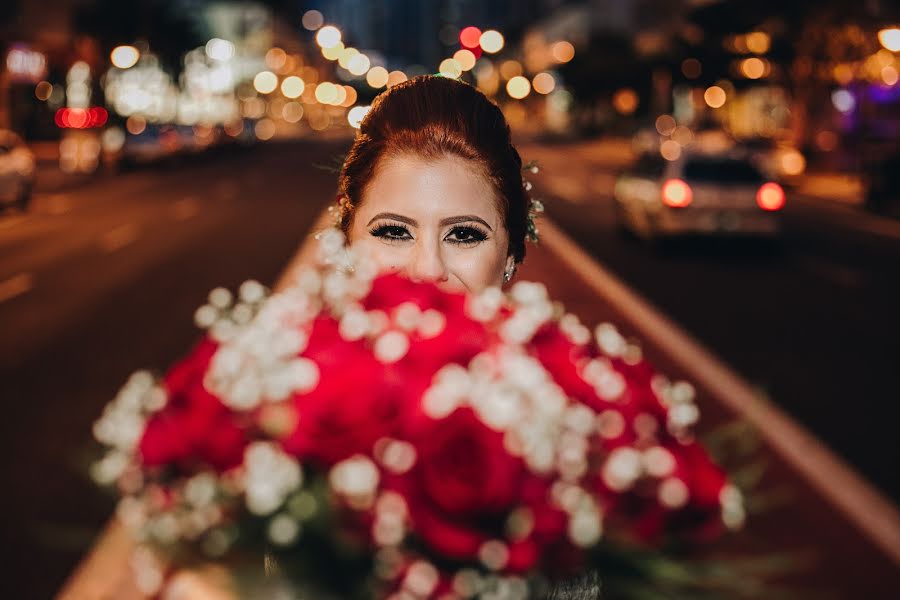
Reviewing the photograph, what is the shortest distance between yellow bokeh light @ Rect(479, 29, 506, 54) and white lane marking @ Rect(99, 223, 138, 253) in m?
7.27

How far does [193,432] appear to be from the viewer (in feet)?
5.22

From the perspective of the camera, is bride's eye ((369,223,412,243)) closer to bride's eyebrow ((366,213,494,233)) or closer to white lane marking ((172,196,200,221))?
bride's eyebrow ((366,213,494,233))

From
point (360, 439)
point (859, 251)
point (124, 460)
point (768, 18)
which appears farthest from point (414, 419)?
point (768, 18)

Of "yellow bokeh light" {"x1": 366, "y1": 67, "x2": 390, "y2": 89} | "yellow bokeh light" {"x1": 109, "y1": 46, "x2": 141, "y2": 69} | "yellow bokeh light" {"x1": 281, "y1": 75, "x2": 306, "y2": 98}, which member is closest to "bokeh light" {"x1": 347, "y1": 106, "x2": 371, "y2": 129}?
"yellow bokeh light" {"x1": 366, "y1": 67, "x2": 390, "y2": 89}

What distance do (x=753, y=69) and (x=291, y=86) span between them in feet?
336

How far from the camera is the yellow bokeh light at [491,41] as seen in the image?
Answer: 20975mm

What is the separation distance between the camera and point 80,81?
68.3 meters

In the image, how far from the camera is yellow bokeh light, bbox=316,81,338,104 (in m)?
188

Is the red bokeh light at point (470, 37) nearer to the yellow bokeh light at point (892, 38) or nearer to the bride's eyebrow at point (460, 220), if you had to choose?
the bride's eyebrow at point (460, 220)

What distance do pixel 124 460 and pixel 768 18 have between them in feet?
168

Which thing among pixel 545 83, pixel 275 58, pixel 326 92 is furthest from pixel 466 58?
pixel 326 92

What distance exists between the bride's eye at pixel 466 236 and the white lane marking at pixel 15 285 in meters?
13.1

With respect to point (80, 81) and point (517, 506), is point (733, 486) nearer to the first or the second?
point (517, 506)

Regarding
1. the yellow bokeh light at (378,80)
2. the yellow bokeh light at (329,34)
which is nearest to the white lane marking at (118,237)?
the yellow bokeh light at (378,80)
